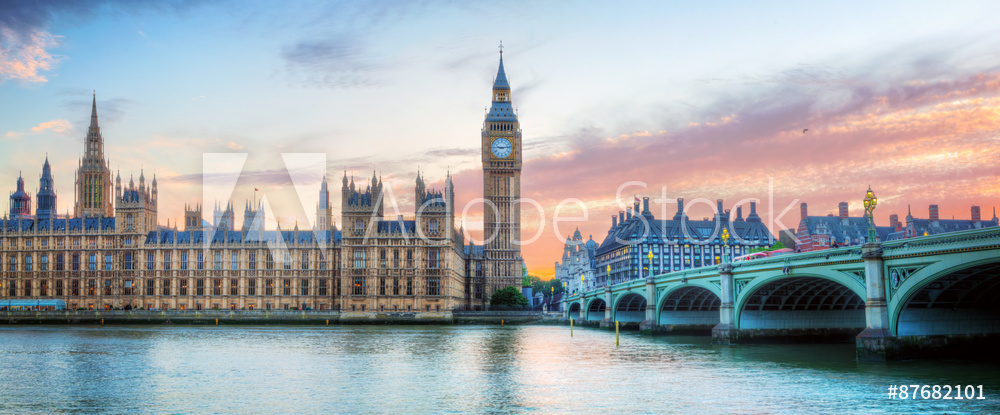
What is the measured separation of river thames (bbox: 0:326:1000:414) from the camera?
1155 inches

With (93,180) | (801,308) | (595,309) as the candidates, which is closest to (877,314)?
(801,308)

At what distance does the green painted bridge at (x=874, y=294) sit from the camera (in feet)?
122

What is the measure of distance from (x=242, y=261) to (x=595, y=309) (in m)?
53.7

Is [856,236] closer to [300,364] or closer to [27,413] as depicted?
[300,364]

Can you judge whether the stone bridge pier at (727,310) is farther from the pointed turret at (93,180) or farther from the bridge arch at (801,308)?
the pointed turret at (93,180)

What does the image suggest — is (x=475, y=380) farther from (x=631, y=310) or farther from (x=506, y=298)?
(x=506, y=298)

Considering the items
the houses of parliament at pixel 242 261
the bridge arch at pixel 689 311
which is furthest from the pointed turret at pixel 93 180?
the bridge arch at pixel 689 311

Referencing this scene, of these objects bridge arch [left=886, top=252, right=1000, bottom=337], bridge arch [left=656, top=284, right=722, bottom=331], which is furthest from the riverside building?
bridge arch [left=886, top=252, right=1000, bottom=337]

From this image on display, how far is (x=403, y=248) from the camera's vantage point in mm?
120000

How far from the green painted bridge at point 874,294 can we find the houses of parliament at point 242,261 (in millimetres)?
56261

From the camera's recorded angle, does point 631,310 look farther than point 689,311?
Yes

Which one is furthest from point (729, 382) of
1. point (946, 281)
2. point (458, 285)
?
point (458, 285)

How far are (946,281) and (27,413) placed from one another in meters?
38.8

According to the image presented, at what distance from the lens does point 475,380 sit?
37.7 m
